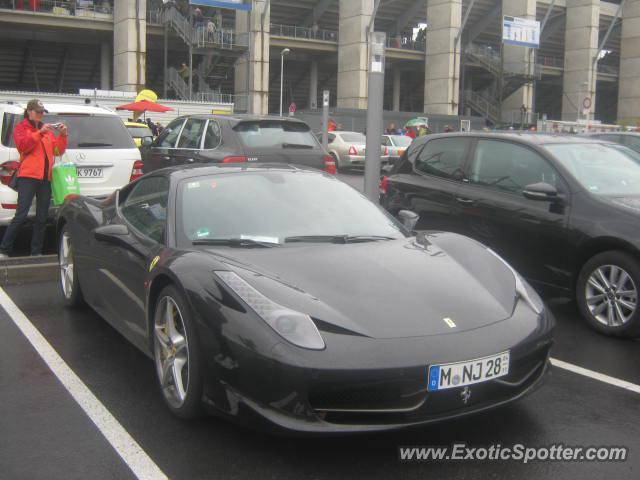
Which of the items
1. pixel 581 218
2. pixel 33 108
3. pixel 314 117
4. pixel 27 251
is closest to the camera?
pixel 581 218

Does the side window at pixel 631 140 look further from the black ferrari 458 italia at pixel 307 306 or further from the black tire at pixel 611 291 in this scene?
the black ferrari 458 italia at pixel 307 306

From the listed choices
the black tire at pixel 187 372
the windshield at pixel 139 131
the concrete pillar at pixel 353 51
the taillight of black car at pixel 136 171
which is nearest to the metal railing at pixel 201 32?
the concrete pillar at pixel 353 51

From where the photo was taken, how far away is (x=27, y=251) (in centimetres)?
833

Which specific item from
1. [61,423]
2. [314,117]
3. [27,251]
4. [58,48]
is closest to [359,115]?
[314,117]

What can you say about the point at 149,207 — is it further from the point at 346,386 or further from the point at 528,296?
the point at 528,296

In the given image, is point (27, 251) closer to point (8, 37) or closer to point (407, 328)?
point (407, 328)

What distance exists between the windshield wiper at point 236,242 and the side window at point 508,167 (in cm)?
307

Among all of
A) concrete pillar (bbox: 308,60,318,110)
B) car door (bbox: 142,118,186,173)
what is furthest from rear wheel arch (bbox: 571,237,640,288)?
concrete pillar (bbox: 308,60,318,110)

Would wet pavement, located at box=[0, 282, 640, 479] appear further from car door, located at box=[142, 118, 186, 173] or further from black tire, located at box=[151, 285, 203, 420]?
car door, located at box=[142, 118, 186, 173]

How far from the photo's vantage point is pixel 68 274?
591cm

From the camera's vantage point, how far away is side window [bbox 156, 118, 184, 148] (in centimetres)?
1128

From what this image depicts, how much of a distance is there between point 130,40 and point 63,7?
4477 millimetres

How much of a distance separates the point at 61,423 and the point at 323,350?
61.0 inches

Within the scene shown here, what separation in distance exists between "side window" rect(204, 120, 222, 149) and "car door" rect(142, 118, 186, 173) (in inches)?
33.3
